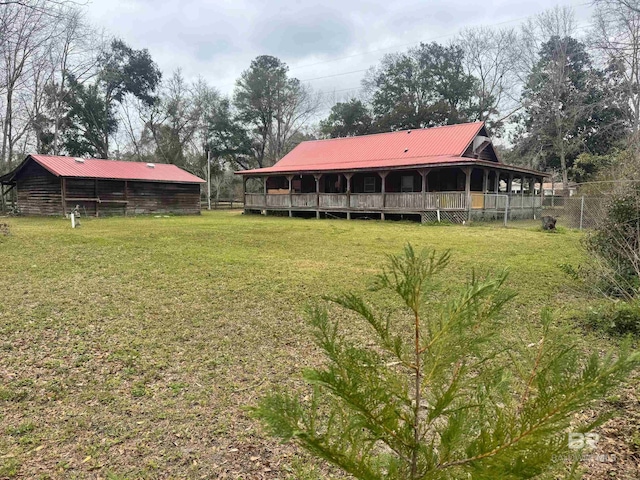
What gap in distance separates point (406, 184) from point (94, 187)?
60.2 ft

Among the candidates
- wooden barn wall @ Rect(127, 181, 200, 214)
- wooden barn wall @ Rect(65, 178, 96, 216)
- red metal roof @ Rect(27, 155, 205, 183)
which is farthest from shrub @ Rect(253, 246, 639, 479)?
wooden barn wall @ Rect(127, 181, 200, 214)

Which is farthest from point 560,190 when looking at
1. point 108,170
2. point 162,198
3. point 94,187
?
point 94,187

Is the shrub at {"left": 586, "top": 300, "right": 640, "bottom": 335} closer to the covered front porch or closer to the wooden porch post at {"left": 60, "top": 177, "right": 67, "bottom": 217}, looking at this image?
the covered front porch

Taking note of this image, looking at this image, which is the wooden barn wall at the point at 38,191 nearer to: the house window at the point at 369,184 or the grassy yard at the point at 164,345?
the grassy yard at the point at 164,345

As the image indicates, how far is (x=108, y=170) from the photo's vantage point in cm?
2509

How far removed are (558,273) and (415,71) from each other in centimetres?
3837

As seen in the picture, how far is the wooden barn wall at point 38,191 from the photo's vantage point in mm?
23469

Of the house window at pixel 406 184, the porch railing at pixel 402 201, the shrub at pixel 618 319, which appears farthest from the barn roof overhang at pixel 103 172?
the shrub at pixel 618 319

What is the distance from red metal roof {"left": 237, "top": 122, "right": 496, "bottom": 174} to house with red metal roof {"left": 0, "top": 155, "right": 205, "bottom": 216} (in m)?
5.90

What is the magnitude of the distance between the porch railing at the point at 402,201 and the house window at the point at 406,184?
2.54 metres

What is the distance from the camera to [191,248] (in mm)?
11109

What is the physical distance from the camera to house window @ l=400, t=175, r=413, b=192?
77.2 ft

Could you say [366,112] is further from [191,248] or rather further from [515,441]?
[515,441]

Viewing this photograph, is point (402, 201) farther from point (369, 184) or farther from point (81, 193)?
point (81, 193)
